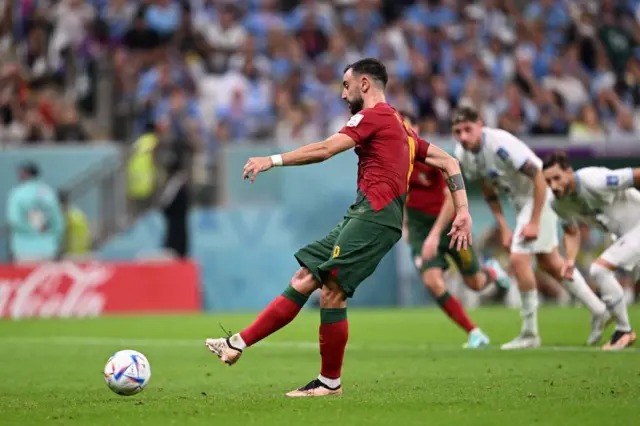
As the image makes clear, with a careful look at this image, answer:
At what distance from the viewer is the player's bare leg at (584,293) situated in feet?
39.7

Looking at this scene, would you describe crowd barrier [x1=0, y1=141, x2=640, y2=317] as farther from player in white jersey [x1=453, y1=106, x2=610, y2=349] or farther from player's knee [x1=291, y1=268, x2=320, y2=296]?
player's knee [x1=291, y1=268, x2=320, y2=296]

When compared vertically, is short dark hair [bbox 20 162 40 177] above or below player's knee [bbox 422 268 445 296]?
above

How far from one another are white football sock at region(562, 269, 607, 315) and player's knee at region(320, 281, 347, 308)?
492 cm

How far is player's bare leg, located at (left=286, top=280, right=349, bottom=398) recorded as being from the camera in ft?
26.0

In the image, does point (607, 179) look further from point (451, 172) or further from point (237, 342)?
point (237, 342)

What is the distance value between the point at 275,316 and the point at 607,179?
4664 mm

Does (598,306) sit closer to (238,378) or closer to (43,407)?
(238,378)

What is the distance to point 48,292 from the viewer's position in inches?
781

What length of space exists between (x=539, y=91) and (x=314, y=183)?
516 cm

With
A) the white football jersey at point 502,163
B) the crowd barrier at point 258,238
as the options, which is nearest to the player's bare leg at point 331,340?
the white football jersey at point 502,163

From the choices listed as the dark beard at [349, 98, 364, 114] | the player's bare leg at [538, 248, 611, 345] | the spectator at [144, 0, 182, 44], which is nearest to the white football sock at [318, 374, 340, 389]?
the dark beard at [349, 98, 364, 114]

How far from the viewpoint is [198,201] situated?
2264cm

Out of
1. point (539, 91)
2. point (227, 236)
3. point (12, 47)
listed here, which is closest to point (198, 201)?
point (227, 236)

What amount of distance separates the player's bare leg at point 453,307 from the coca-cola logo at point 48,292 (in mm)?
8931
